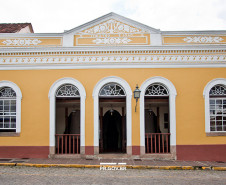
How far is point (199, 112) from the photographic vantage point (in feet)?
32.6

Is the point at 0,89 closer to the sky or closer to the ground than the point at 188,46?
closer to the ground

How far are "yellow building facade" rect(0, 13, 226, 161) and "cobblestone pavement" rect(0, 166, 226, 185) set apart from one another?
5.53 feet

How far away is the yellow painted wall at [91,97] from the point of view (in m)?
9.87

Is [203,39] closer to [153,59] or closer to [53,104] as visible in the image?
[153,59]

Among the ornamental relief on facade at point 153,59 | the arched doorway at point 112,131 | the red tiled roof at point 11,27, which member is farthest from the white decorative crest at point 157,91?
the red tiled roof at point 11,27

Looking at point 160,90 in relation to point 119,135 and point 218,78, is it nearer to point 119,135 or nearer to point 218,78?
point 218,78

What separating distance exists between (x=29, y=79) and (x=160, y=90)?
507 cm

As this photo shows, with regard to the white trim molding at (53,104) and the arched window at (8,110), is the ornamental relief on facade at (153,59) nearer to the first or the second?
the white trim molding at (53,104)

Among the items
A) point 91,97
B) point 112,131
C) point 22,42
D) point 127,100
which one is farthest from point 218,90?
point 22,42

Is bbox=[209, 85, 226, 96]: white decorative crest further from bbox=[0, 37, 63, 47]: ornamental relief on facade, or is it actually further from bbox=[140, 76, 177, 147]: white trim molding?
bbox=[0, 37, 63, 47]: ornamental relief on facade

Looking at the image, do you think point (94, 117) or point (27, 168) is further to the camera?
point (94, 117)

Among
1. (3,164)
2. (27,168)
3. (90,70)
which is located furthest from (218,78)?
(3,164)

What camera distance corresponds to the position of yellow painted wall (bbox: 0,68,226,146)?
987cm

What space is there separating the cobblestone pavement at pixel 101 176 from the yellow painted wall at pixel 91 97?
1730mm
